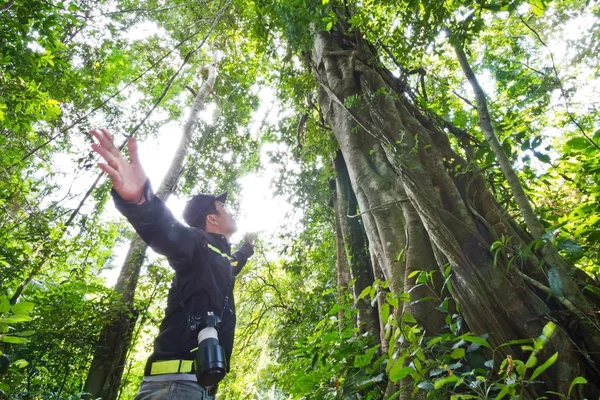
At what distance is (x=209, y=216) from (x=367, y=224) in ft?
3.51

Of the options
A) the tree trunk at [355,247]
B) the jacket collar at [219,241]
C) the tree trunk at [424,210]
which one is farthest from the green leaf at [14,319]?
the tree trunk at [355,247]

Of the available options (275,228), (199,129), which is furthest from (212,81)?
(275,228)

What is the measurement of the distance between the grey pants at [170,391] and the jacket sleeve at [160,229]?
1.71 feet

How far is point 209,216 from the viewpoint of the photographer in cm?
238

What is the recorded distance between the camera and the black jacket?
4.90 ft

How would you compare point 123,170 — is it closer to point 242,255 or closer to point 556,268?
point 242,255

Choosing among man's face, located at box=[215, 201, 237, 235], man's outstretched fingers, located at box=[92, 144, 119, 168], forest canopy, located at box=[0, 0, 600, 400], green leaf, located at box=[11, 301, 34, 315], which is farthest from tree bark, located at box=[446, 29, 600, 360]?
green leaf, located at box=[11, 301, 34, 315]

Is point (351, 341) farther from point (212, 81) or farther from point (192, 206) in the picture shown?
point (212, 81)

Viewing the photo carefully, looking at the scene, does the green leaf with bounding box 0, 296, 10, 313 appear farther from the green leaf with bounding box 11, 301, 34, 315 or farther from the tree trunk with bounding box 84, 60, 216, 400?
the tree trunk with bounding box 84, 60, 216, 400

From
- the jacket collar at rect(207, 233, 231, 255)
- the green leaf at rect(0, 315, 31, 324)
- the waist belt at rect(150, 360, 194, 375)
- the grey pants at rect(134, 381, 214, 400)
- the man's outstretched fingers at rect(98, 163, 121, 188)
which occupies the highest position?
the jacket collar at rect(207, 233, 231, 255)

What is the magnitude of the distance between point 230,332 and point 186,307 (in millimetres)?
324

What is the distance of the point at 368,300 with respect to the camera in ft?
8.39

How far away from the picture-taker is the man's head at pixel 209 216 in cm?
235

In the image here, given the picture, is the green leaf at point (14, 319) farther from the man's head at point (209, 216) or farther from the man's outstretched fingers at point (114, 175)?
the man's head at point (209, 216)
